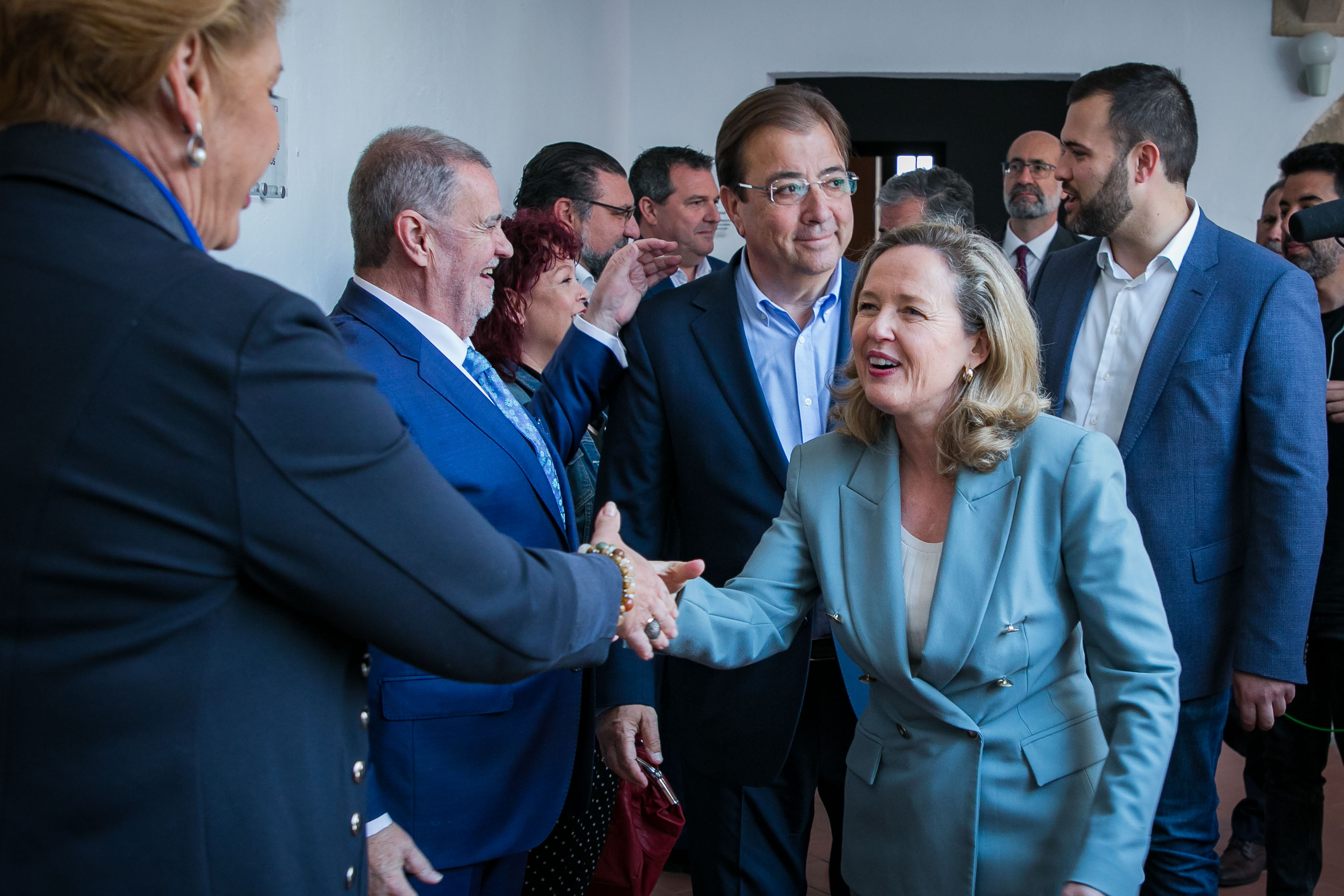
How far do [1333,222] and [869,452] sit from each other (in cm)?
78

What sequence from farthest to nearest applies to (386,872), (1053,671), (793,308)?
1. (793,308)
2. (1053,671)
3. (386,872)

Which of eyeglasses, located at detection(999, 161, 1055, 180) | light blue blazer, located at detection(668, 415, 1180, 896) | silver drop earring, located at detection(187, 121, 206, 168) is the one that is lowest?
light blue blazer, located at detection(668, 415, 1180, 896)

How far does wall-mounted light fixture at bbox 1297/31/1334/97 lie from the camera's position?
6.22 m

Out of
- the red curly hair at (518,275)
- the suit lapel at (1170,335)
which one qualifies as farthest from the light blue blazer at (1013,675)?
the red curly hair at (518,275)

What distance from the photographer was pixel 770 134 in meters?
2.29

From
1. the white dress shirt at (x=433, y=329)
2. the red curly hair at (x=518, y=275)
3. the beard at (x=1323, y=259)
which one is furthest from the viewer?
the beard at (x=1323, y=259)

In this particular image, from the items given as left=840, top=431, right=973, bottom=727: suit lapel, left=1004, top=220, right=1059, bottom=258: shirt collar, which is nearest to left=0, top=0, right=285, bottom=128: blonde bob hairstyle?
left=840, top=431, right=973, bottom=727: suit lapel

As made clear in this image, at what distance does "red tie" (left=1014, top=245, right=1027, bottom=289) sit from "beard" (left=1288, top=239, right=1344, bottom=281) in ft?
6.68

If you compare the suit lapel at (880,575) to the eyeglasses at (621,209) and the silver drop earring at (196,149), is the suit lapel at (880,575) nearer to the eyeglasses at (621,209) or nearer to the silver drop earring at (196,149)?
the silver drop earring at (196,149)

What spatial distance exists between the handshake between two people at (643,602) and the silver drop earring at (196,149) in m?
0.70

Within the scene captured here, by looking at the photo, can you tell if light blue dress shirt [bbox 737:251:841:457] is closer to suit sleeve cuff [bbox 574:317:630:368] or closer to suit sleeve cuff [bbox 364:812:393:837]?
suit sleeve cuff [bbox 574:317:630:368]

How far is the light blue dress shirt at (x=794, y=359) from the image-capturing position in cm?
222

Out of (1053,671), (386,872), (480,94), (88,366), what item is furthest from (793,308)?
(480,94)

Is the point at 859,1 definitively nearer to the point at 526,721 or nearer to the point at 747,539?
the point at 747,539
